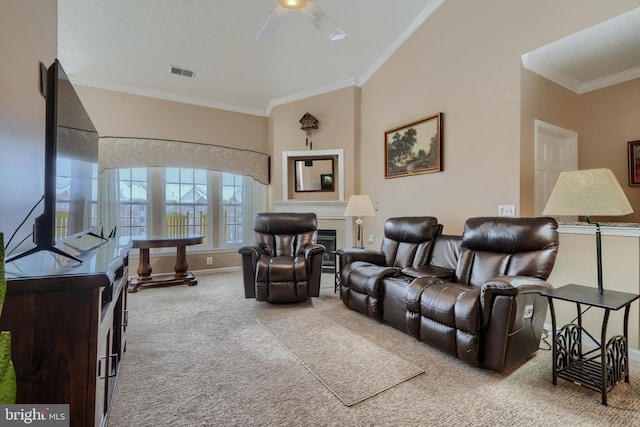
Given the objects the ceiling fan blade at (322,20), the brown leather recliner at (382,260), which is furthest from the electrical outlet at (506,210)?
the ceiling fan blade at (322,20)

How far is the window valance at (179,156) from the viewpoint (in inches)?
167

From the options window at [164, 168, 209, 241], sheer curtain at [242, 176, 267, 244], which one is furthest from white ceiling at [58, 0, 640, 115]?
sheer curtain at [242, 176, 267, 244]

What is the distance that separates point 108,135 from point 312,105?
313 cm

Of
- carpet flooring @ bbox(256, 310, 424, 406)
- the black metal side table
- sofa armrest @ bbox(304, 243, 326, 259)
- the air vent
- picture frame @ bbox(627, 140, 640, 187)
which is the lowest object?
carpet flooring @ bbox(256, 310, 424, 406)

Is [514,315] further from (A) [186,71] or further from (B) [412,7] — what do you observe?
(A) [186,71]


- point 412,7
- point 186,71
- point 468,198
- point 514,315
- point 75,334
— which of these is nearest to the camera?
point 75,334

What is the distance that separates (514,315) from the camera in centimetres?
185

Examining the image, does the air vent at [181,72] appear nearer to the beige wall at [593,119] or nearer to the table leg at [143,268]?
the table leg at [143,268]

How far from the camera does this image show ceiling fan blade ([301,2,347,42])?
2.43 meters

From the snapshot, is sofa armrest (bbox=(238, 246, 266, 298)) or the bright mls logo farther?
sofa armrest (bbox=(238, 246, 266, 298))

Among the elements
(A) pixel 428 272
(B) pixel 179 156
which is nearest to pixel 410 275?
(A) pixel 428 272

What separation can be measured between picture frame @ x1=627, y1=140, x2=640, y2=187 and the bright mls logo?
4836 millimetres

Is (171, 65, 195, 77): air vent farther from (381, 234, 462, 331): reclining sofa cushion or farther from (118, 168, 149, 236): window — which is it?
(381, 234, 462, 331): reclining sofa cushion

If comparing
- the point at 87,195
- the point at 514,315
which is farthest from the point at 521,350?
the point at 87,195
